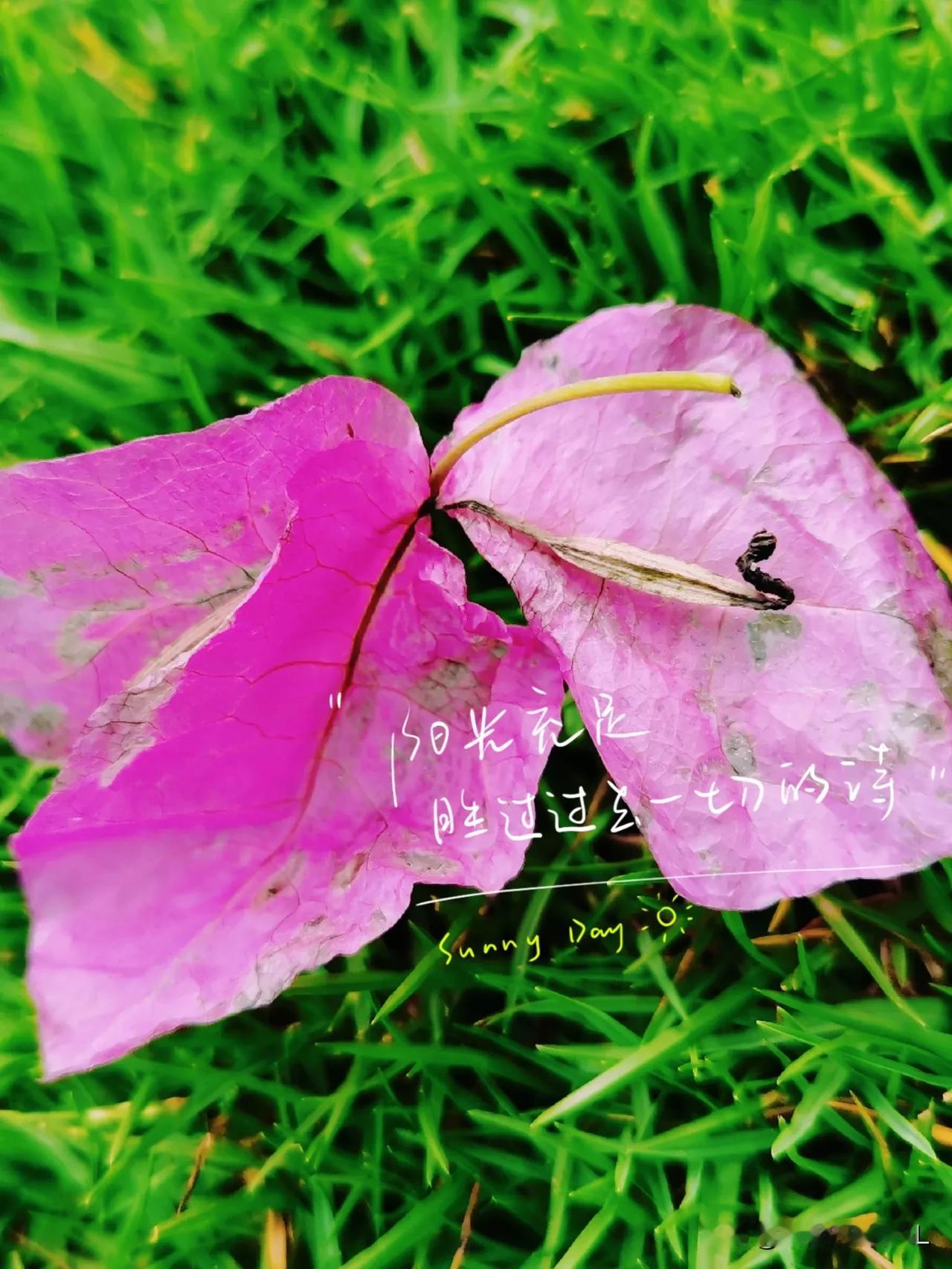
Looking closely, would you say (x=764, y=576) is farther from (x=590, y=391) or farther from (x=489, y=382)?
(x=489, y=382)

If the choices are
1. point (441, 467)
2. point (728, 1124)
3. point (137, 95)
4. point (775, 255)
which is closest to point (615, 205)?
point (775, 255)

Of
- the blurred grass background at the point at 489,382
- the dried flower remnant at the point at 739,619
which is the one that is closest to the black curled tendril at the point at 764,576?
the dried flower remnant at the point at 739,619

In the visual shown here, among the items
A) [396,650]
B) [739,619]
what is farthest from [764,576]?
[396,650]

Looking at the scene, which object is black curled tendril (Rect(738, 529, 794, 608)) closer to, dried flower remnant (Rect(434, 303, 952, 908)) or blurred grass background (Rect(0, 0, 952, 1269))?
dried flower remnant (Rect(434, 303, 952, 908))

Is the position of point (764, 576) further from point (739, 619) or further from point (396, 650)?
point (396, 650)

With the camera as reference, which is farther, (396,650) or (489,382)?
(489,382)

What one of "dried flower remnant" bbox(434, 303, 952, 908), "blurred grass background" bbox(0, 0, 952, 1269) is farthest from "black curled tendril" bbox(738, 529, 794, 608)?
"blurred grass background" bbox(0, 0, 952, 1269)

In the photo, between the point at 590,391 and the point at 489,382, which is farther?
the point at 489,382
